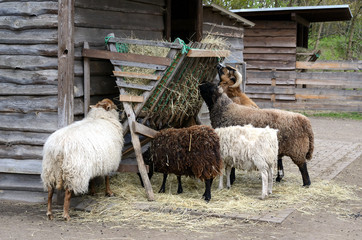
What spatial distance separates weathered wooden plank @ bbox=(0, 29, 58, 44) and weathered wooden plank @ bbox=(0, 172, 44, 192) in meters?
1.88

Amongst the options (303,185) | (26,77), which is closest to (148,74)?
(26,77)

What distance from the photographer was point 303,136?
795 centimetres

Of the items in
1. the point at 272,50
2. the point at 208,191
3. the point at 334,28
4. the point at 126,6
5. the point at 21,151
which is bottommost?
the point at 208,191

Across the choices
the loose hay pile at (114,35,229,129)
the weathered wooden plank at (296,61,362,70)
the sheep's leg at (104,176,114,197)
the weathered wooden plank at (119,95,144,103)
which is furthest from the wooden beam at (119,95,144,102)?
the weathered wooden plank at (296,61,362,70)

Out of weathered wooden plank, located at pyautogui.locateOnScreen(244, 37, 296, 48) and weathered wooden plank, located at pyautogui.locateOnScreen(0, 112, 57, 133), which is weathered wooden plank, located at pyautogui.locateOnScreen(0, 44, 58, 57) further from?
weathered wooden plank, located at pyautogui.locateOnScreen(244, 37, 296, 48)

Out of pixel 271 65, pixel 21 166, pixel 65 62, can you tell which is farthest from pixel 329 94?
pixel 21 166

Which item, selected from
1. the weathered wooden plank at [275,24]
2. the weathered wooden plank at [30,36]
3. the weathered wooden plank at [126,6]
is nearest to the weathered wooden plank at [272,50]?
the weathered wooden plank at [275,24]

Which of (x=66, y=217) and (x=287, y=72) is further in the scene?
(x=287, y=72)

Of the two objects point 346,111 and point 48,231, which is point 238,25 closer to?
point 346,111

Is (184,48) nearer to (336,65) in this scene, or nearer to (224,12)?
Result: (224,12)

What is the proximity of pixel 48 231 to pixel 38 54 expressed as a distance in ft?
8.34

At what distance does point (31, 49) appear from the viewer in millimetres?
7215

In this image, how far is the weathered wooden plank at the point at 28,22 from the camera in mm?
7043

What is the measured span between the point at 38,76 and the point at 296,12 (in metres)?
12.8
